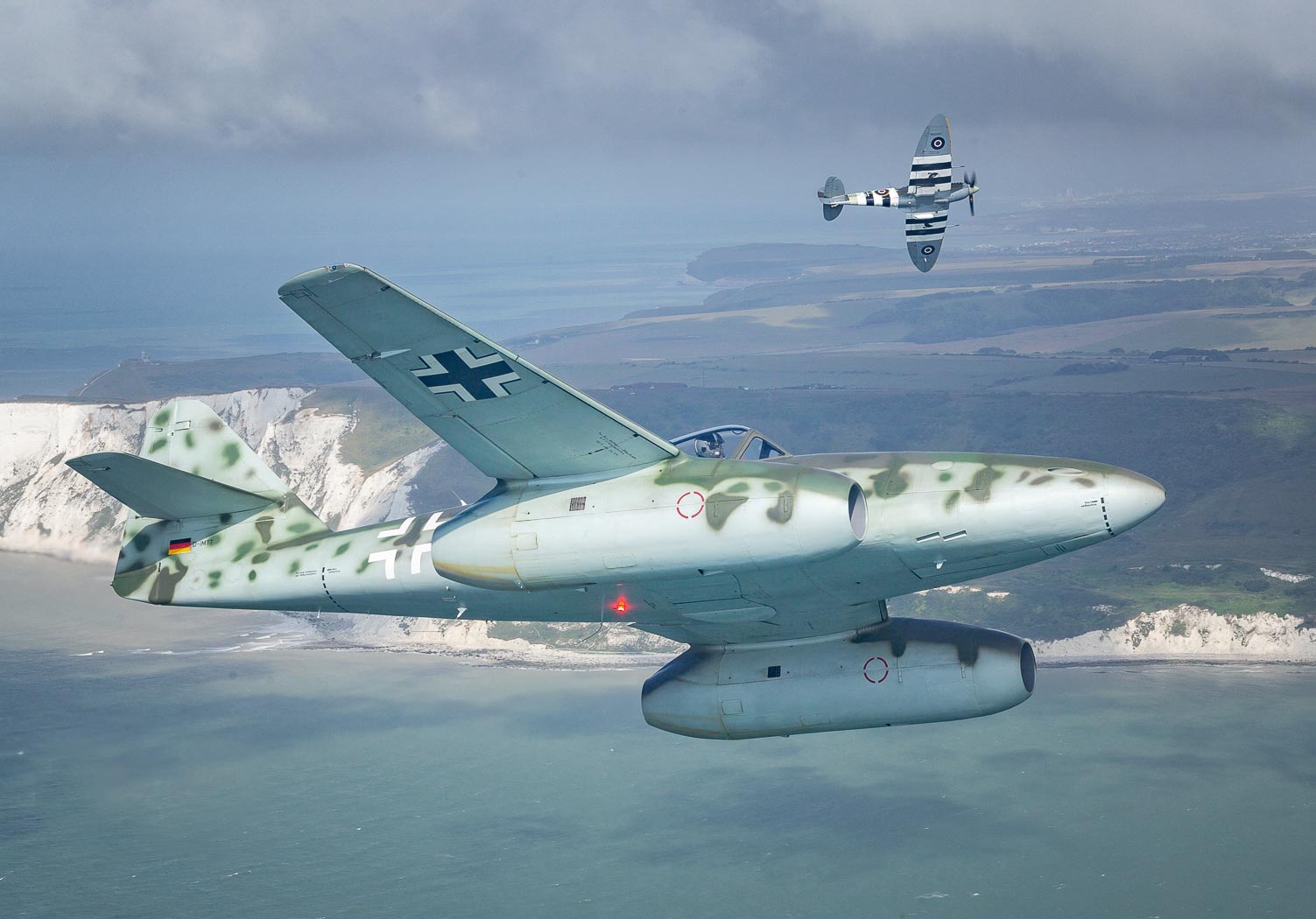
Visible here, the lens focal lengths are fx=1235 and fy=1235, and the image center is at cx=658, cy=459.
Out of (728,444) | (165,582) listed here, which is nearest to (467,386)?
(728,444)

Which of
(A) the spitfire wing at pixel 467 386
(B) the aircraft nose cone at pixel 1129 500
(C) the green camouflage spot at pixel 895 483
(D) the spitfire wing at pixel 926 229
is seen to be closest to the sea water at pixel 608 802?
(D) the spitfire wing at pixel 926 229

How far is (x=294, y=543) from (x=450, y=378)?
30.9ft

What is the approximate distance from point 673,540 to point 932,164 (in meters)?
86.5

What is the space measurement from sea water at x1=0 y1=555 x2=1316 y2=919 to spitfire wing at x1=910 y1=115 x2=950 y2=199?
8517 cm

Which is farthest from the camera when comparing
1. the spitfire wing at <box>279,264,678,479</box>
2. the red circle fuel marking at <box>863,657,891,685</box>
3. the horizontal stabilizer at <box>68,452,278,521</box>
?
the horizontal stabilizer at <box>68,452,278,521</box>

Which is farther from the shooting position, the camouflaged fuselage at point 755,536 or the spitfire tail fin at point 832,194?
the spitfire tail fin at point 832,194

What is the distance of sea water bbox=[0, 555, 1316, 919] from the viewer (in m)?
149

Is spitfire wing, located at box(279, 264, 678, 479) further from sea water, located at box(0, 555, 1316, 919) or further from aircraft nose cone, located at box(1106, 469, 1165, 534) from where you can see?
sea water, located at box(0, 555, 1316, 919)

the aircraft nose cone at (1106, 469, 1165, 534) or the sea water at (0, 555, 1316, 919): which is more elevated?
the aircraft nose cone at (1106, 469, 1165, 534)

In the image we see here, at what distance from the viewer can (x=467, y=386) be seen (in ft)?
74.2

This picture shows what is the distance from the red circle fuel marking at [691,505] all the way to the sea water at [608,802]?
5128 inches

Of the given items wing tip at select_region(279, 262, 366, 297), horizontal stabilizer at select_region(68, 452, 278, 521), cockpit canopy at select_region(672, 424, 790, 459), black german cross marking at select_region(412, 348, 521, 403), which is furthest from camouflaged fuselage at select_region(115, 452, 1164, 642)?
wing tip at select_region(279, 262, 366, 297)

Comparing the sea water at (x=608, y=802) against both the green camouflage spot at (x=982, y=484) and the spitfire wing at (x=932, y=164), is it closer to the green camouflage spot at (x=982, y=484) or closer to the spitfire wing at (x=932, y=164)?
the spitfire wing at (x=932, y=164)

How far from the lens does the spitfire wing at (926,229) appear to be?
105 metres
